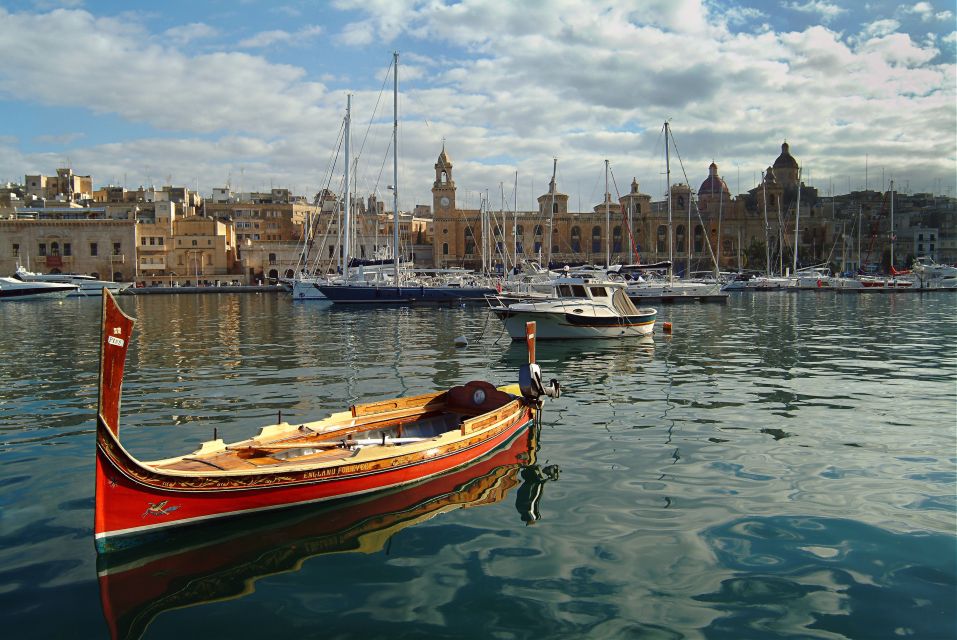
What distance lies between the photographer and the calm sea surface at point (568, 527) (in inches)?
245

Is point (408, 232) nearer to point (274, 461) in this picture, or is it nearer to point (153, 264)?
point (153, 264)

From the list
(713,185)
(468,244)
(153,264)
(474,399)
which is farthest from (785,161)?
(474,399)

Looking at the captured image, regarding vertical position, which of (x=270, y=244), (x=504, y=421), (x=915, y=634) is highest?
(x=270, y=244)

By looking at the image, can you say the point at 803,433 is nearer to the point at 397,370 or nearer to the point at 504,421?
the point at 504,421

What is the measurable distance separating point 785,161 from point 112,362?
122141mm

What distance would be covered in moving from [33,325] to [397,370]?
2458 centimetres

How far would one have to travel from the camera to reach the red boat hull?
22.9 feet

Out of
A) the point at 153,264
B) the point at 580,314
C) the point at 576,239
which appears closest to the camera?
the point at 580,314

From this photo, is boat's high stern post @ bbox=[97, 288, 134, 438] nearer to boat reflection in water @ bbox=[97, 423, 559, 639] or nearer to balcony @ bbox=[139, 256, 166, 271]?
boat reflection in water @ bbox=[97, 423, 559, 639]

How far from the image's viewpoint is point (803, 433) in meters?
12.1

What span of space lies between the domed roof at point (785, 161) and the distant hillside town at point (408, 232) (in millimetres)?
164

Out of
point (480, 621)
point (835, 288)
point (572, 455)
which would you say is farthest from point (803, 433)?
point (835, 288)

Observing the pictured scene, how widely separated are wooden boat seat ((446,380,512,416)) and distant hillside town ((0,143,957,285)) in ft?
218

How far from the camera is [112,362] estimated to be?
684cm
